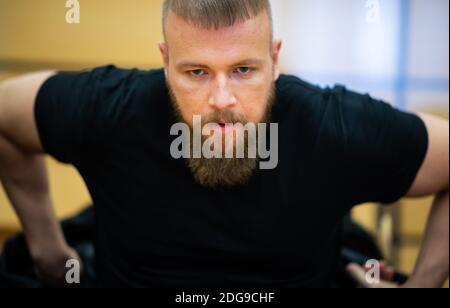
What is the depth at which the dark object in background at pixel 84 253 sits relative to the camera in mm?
1186

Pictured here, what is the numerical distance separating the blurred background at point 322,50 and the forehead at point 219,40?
40.5 inches

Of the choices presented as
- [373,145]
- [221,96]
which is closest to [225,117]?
[221,96]

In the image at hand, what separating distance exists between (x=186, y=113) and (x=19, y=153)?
14.8 inches

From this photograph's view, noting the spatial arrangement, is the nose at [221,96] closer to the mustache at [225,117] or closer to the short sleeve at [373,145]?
the mustache at [225,117]

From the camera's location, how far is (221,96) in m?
0.89

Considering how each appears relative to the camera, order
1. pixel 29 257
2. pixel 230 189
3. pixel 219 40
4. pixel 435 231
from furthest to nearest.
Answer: pixel 29 257 < pixel 435 231 < pixel 230 189 < pixel 219 40

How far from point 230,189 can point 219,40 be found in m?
0.28

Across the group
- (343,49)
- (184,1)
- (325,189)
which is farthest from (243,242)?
(343,49)

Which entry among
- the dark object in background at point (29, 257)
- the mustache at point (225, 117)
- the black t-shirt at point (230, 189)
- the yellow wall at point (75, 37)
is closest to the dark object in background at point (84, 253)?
the dark object in background at point (29, 257)

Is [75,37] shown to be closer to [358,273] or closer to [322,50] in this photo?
[322,50]

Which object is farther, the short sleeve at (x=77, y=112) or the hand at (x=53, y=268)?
the hand at (x=53, y=268)

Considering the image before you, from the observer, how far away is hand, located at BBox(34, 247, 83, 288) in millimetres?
1189

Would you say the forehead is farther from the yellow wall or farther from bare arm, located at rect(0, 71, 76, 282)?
the yellow wall

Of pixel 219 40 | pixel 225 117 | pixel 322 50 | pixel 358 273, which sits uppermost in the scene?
pixel 322 50
